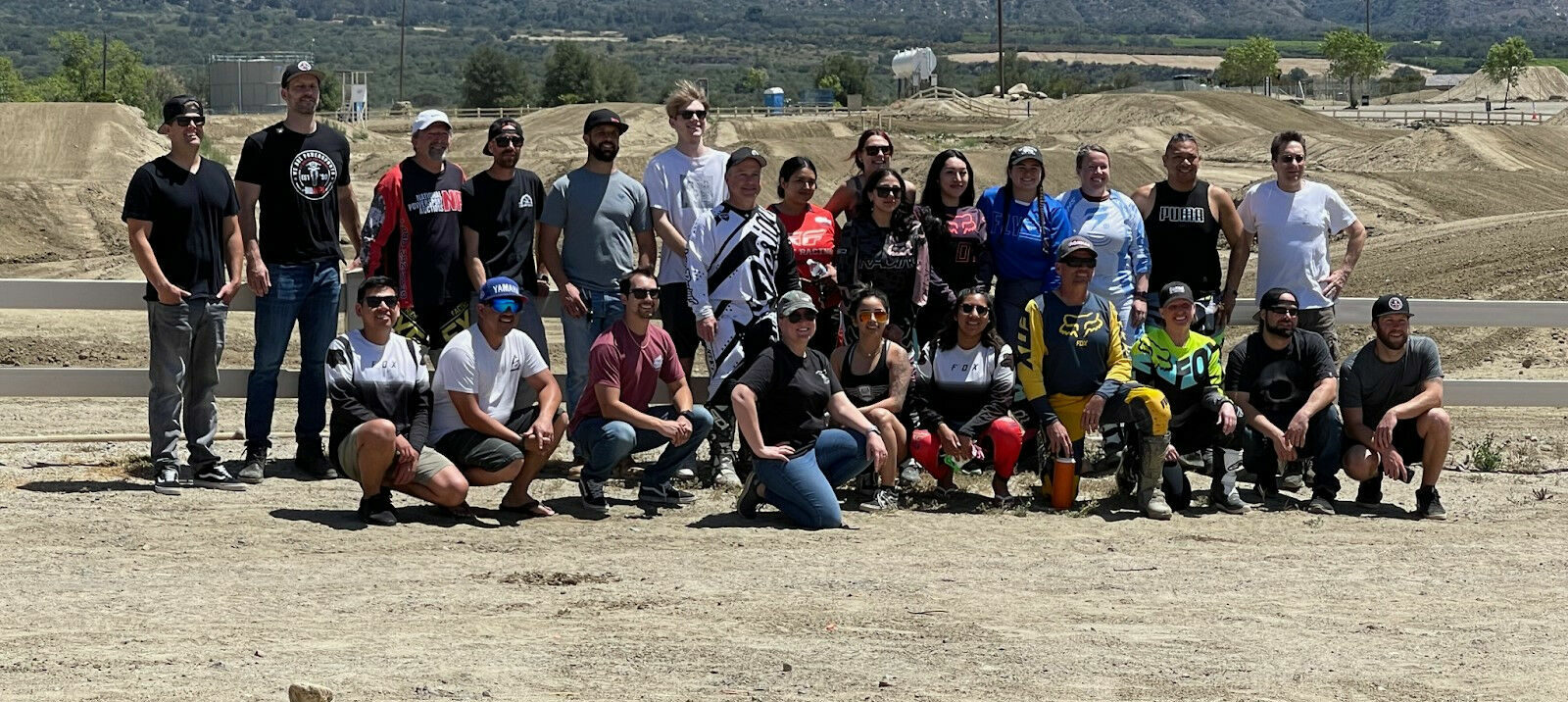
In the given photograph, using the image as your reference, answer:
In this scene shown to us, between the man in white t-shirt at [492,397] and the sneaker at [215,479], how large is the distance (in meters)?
1.42

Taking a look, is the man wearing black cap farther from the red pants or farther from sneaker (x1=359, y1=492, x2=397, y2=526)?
sneaker (x1=359, y1=492, x2=397, y2=526)

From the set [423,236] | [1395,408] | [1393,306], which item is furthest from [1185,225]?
[423,236]

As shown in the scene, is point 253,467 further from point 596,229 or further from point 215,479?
point 596,229

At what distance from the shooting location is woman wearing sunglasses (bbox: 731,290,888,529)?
8766 millimetres

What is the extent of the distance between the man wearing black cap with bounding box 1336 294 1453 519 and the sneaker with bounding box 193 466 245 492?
19.0 feet

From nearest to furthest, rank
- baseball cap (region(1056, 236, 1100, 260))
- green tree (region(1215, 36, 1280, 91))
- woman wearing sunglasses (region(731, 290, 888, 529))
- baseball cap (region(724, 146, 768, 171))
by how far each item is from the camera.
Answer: woman wearing sunglasses (region(731, 290, 888, 529))
baseball cap (region(1056, 236, 1100, 260))
baseball cap (region(724, 146, 768, 171))
green tree (region(1215, 36, 1280, 91))

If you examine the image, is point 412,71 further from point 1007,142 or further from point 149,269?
point 149,269

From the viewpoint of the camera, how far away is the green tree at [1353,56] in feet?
324

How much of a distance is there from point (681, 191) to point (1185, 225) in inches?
108

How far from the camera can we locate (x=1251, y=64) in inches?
4331

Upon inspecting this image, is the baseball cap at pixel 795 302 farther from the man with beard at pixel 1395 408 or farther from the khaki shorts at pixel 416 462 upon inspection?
the man with beard at pixel 1395 408

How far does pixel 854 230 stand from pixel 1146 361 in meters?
1.69

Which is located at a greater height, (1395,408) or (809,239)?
(809,239)

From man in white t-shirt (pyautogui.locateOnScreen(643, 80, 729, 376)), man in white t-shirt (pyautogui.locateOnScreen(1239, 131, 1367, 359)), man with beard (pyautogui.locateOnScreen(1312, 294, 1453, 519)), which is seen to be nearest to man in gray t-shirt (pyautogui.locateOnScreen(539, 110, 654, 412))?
man in white t-shirt (pyautogui.locateOnScreen(643, 80, 729, 376))
